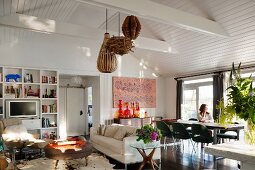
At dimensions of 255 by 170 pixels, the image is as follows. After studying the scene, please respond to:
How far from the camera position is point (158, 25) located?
6438 mm

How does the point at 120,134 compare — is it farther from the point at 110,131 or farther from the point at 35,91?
the point at 35,91

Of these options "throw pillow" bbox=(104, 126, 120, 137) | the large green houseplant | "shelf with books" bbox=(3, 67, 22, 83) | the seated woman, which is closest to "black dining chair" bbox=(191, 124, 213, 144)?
the seated woman

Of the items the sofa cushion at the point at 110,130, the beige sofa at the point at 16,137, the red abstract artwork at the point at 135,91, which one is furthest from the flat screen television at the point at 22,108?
the red abstract artwork at the point at 135,91

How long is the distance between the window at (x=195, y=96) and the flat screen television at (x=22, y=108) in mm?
5202

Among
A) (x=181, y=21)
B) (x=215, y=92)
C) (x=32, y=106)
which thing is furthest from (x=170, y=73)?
(x=32, y=106)

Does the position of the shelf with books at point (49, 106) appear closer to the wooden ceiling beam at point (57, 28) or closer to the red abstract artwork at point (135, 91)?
the red abstract artwork at point (135, 91)

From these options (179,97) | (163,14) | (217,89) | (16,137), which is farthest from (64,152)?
(179,97)

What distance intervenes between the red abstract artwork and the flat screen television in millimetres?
2699

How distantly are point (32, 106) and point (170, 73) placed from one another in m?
5.09

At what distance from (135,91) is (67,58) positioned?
2.79 metres

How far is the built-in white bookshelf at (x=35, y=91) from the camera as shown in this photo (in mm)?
6379

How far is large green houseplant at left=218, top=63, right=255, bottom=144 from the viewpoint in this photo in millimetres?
1697

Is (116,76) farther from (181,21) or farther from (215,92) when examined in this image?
(181,21)

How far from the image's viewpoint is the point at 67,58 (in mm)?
7469
